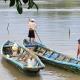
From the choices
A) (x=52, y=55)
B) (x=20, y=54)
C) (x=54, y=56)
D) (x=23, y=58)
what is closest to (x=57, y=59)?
(x=54, y=56)

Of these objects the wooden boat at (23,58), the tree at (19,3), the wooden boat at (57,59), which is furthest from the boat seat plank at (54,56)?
the tree at (19,3)

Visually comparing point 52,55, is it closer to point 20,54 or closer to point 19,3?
point 20,54

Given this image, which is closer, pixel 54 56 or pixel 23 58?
pixel 23 58

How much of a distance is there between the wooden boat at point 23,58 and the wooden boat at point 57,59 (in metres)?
0.94

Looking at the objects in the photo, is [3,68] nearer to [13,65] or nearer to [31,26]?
[13,65]

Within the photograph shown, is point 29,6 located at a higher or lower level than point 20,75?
higher

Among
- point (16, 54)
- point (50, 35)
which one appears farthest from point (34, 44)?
point (50, 35)

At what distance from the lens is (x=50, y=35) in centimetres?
2692

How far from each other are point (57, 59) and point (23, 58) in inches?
60.7

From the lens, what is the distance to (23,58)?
14938mm

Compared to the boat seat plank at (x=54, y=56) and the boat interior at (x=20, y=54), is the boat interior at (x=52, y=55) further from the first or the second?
the boat interior at (x=20, y=54)

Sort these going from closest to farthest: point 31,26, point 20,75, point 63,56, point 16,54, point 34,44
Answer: point 20,75 → point 63,56 → point 16,54 → point 34,44 → point 31,26

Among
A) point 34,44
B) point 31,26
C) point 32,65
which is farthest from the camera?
A: point 31,26

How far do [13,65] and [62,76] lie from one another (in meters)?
2.68
